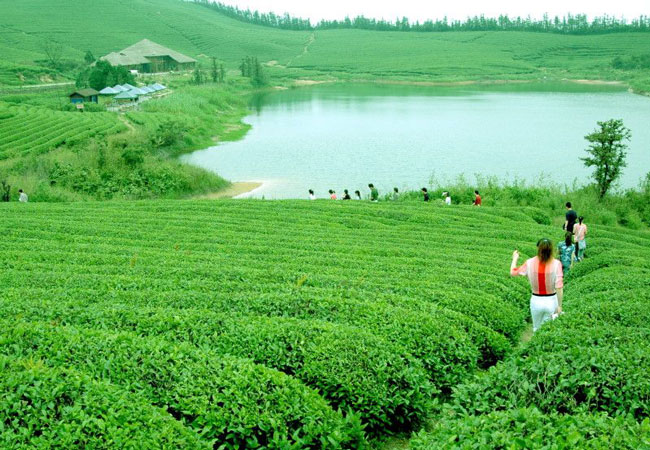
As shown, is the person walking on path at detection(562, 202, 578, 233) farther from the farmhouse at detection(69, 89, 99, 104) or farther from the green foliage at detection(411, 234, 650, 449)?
the farmhouse at detection(69, 89, 99, 104)

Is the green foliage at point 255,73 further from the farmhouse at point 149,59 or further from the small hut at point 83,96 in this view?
the small hut at point 83,96

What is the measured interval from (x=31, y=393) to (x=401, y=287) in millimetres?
7841

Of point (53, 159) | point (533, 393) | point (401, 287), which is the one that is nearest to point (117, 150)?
point (53, 159)

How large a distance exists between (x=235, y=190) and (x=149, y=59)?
85.5 meters

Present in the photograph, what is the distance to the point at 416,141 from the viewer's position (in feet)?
189

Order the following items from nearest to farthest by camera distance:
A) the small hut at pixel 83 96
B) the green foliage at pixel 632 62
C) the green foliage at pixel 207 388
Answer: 1. the green foliage at pixel 207 388
2. the small hut at pixel 83 96
3. the green foliage at pixel 632 62

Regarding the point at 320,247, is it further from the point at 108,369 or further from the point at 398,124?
the point at 398,124

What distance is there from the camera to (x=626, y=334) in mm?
8516

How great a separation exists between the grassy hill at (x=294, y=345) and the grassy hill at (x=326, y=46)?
357 feet

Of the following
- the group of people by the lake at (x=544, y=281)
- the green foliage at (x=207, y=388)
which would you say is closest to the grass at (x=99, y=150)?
the green foliage at (x=207, y=388)

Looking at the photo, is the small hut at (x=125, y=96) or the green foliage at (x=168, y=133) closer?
the green foliage at (x=168, y=133)

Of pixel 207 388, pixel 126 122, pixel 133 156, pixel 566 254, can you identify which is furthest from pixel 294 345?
pixel 126 122

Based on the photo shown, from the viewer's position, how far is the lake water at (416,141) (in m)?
43.7

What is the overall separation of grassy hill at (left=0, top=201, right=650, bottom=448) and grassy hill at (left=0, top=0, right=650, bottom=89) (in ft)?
357
